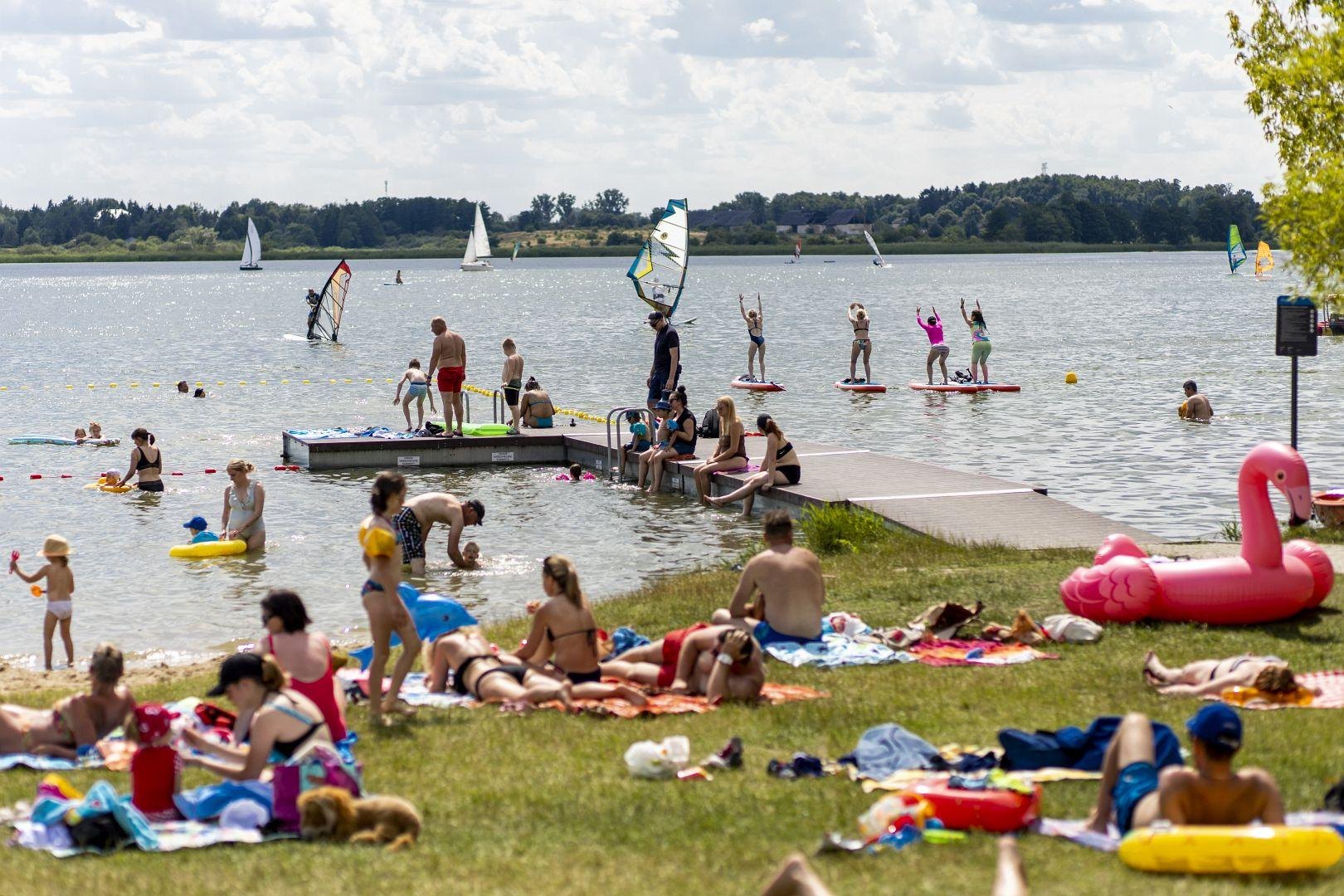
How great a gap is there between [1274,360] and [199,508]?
33900 mm

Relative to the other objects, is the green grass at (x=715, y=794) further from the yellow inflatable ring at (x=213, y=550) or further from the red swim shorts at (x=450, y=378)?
the red swim shorts at (x=450, y=378)

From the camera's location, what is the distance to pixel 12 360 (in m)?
54.6

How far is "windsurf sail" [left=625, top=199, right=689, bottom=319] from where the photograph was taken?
38.8 m

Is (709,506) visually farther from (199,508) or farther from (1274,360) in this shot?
(1274,360)

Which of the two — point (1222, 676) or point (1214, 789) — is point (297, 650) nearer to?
point (1214, 789)

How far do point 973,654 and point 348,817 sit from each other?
4.68 m

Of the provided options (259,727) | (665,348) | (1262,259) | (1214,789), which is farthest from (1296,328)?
(1262,259)

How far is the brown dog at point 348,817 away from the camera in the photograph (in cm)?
654

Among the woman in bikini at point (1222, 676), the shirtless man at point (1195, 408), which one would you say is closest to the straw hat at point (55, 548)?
the woman in bikini at point (1222, 676)

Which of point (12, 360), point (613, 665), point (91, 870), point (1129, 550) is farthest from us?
point (12, 360)

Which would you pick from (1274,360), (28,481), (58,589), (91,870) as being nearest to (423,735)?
(91,870)

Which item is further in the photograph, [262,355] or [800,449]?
[262,355]

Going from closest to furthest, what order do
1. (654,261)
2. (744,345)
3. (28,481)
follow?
(28,481), (654,261), (744,345)

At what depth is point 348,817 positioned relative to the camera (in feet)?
21.5
